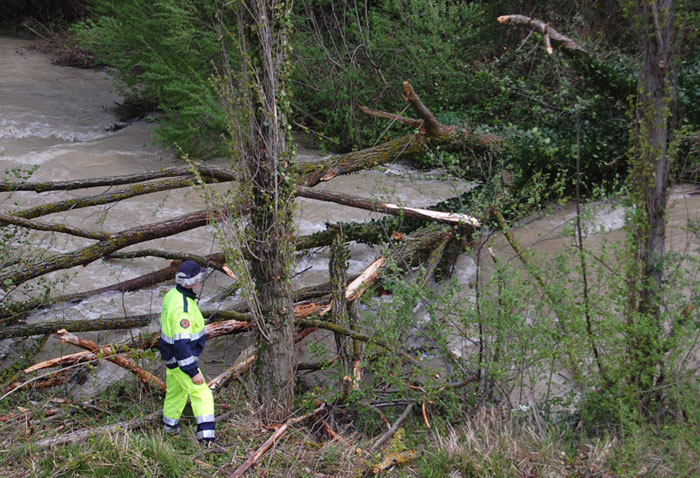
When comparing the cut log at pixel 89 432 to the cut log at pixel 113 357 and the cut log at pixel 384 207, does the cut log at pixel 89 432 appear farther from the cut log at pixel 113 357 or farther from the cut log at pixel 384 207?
the cut log at pixel 384 207

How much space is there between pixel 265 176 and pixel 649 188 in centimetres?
293

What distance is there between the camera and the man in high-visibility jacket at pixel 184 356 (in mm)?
5109

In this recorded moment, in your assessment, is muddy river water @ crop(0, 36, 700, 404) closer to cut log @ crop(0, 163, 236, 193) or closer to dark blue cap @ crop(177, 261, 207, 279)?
cut log @ crop(0, 163, 236, 193)

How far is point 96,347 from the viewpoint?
5945mm

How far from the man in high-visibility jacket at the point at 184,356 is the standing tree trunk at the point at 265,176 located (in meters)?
0.45

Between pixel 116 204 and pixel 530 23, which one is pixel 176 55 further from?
pixel 530 23

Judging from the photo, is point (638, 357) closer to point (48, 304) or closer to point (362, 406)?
point (362, 406)

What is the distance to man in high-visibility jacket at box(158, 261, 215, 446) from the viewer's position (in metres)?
Answer: 5.11

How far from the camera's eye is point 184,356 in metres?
5.13

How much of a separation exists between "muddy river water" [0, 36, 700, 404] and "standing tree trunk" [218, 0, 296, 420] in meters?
0.91

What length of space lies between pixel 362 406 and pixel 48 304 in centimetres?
459

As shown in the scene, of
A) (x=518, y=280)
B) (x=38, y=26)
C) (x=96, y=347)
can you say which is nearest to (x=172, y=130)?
(x=96, y=347)

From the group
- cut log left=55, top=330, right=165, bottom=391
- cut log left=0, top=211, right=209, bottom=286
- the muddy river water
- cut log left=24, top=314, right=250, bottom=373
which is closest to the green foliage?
the muddy river water

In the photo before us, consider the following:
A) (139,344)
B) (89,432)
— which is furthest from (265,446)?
(139,344)
